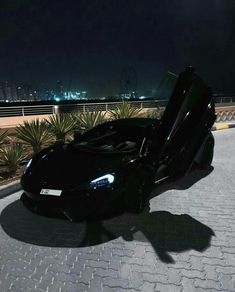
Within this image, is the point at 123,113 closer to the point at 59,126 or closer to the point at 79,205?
the point at 59,126

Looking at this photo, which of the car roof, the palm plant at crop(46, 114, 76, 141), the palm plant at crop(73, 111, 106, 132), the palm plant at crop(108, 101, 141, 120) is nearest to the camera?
the car roof

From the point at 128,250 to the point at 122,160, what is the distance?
136cm

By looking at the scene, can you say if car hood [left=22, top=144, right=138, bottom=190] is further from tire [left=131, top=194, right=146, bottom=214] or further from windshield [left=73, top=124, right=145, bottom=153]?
tire [left=131, top=194, right=146, bottom=214]

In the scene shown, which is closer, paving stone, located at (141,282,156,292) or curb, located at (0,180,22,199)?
paving stone, located at (141,282,156,292)

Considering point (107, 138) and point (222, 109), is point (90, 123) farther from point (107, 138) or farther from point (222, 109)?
point (222, 109)

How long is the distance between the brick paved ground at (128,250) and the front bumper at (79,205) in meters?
0.30

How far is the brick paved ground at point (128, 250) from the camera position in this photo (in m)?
3.29

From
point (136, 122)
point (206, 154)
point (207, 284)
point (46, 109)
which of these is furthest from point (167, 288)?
point (46, 109)

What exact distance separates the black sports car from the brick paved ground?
0.35 m

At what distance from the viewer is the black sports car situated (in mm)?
4266

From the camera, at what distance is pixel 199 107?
212 inches

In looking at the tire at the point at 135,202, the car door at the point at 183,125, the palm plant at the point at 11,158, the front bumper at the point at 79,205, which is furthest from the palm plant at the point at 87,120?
the front bumper at the point at 79,205

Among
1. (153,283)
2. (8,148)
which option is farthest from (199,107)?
(8,148)

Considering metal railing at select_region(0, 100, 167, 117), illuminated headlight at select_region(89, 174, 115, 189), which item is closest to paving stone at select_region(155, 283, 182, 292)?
illuminated headlight at select_region(89, 174, 115, 189)
